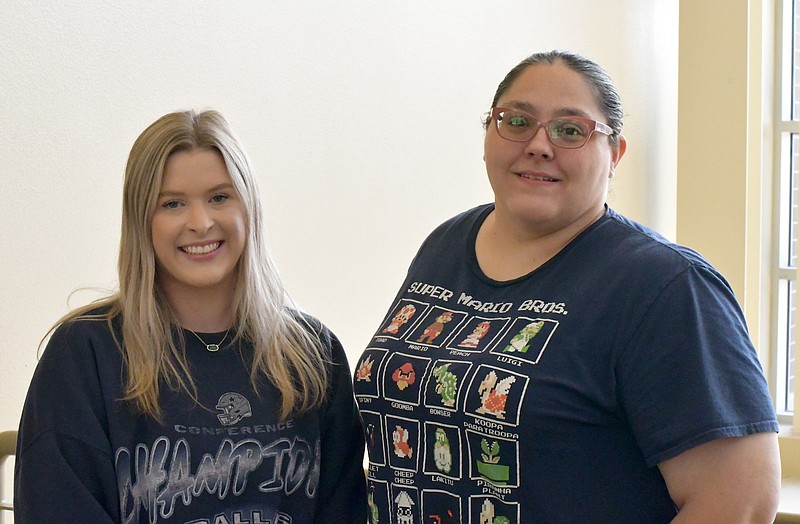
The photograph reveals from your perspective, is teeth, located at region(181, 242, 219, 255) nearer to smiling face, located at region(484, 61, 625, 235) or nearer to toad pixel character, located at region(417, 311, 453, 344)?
toad pixel character, located at region(417, 311, 453, 344)

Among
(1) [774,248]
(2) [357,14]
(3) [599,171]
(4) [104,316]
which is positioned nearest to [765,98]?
(1) [774,248]

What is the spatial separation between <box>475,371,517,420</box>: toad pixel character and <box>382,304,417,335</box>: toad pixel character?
265 millimetres

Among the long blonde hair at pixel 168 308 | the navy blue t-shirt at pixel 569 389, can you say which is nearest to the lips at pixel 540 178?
the navy blue t-shirt at pixel 569 389

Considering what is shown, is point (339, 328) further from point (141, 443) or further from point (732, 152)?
point (732, 152)

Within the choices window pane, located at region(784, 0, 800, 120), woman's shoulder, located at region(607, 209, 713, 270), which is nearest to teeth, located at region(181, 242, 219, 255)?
woman's shoulder, located at region(607, 209, 713, 270)

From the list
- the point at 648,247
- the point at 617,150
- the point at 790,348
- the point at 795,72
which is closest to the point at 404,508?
the point at 648,247

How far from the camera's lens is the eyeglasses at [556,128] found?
1.66m

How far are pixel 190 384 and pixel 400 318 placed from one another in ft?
1.27

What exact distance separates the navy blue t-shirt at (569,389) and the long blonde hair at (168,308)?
169mm

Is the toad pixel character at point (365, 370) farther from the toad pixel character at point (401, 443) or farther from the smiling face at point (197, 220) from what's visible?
the smiling face at point (197, 220)

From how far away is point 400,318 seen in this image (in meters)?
1.82

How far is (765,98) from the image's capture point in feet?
17.5

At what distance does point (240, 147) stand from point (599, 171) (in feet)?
2.10

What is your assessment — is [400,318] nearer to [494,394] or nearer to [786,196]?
[494,394]
